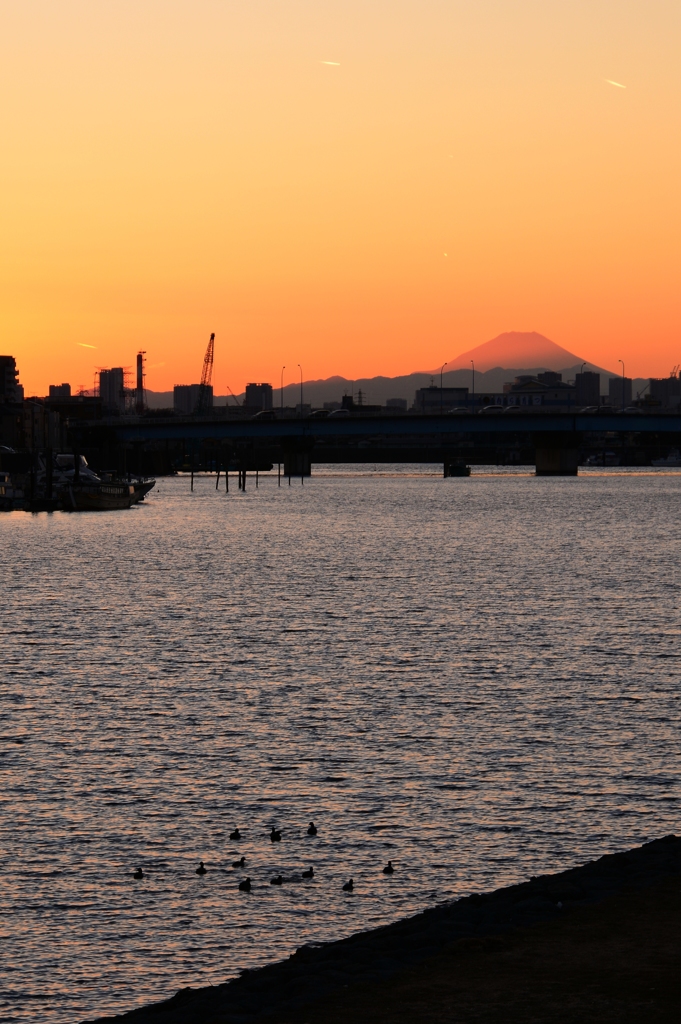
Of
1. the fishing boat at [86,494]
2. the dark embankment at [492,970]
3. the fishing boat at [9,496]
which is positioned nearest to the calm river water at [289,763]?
the dark embankment at [492,970]

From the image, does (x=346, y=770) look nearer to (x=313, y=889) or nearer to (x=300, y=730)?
(x=300, y=730)

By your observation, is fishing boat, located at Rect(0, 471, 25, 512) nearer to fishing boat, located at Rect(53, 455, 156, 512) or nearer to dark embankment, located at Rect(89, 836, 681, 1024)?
fishing boat, located at Rect(53, 455, 156, 512)

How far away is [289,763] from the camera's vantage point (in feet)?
93.7

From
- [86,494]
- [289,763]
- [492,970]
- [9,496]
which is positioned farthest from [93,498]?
[492,970]

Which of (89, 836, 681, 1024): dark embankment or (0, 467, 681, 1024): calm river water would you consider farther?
(0, 467, 681, 1024): calm river water

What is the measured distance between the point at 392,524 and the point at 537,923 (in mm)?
137911

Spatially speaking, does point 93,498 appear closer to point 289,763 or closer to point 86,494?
point 86,494

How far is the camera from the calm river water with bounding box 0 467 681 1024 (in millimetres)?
18672

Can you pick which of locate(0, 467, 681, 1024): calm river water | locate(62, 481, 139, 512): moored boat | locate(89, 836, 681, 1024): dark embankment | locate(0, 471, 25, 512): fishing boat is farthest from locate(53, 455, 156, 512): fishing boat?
locate(89, 836, 681, 1024): dark embankment

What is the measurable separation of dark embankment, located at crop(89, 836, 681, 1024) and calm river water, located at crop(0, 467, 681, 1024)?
8.39 ft

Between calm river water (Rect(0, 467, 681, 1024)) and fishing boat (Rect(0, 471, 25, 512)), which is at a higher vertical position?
fishing boat (Rect(0, 471, 25, 512))

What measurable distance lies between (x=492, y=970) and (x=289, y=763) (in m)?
15.0

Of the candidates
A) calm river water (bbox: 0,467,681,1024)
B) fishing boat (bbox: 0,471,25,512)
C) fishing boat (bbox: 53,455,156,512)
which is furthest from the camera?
fishing boat (bbox: 53,455,156,512)

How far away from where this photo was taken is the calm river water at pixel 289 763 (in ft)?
61.3
